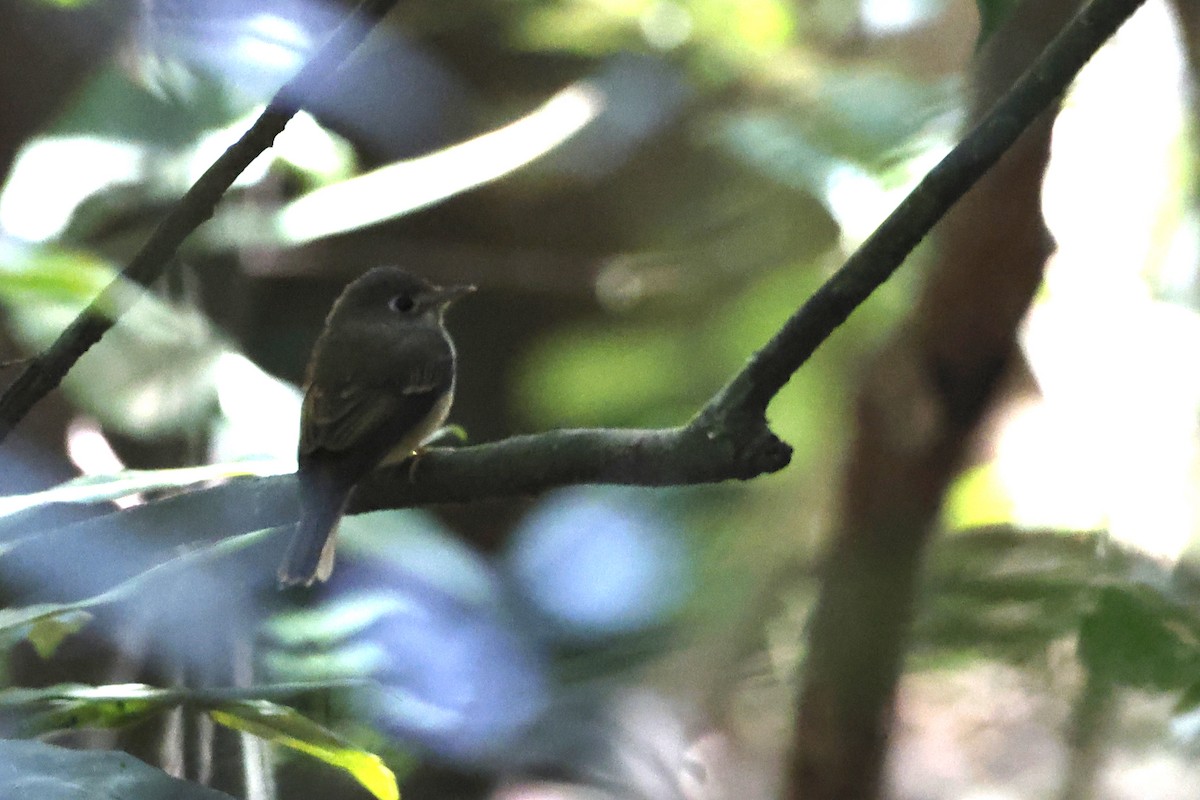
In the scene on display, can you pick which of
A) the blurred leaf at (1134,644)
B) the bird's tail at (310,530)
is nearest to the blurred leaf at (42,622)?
the bird's tail at (310,530)

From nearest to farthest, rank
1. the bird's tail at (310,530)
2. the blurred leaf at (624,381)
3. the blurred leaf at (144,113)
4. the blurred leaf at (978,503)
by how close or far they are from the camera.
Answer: the bird's tail at (310,530)
the blurred leaf at (978,503)
the blurred leaf at (144,113)
the blurred leaf at (624,381)

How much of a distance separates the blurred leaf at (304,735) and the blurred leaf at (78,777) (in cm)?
7

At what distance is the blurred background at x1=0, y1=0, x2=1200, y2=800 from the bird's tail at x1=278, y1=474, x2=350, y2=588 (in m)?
0.04

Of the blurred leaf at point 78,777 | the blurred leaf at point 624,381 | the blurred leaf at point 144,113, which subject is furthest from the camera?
the blurred leaf at point 624,381

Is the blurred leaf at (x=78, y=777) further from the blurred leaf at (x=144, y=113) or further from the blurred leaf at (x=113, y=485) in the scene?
the blurred leaf at (x=144, y=113)

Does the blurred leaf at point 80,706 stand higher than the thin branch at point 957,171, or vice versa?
the thin branch at point 957,171

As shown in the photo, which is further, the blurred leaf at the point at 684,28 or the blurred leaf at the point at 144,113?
the blurred leaf at the point at 684,28

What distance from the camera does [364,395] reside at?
6.14 feet

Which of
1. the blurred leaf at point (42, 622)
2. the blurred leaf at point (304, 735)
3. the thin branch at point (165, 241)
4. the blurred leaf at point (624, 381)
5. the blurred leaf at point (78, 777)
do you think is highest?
the blurred leaf at point (624, 381)

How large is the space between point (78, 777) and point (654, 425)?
155 cm

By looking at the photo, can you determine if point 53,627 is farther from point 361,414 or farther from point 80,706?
point 361,414

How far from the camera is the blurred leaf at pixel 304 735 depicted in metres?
0.93

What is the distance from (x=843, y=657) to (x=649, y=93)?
210 cm

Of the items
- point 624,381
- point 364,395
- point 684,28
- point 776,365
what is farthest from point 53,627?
point 684,28
